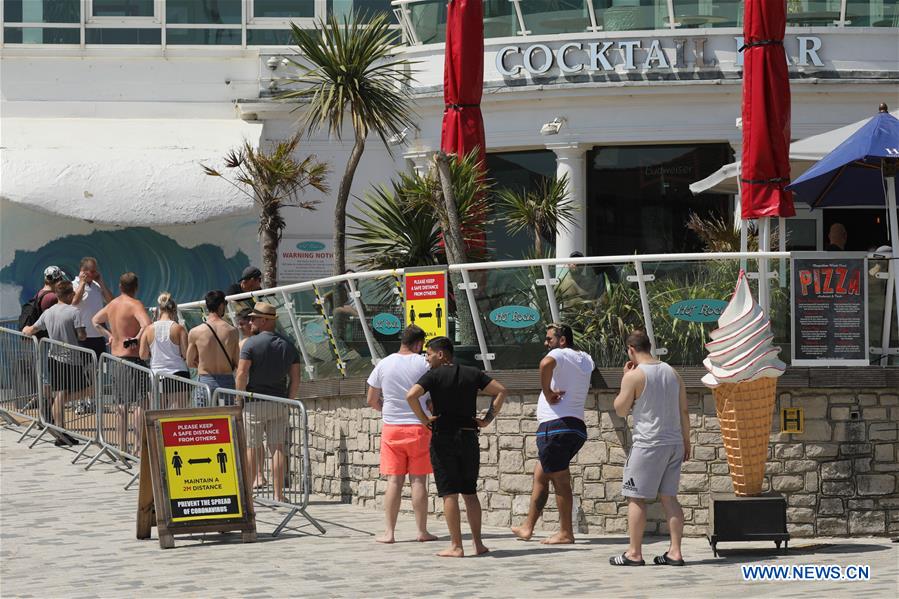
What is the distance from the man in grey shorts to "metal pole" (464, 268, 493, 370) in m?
2.46

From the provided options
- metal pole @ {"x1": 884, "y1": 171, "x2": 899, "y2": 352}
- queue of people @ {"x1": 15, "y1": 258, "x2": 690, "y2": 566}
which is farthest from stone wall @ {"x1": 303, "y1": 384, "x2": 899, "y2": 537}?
metal pole @ {"x1": 884, "y1": 171, "x2": 899, "y2": 352}

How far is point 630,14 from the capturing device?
22.2m

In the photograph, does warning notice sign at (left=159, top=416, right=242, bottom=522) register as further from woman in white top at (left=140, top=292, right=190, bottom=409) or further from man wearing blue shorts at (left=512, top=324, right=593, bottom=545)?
woman in white top at (left=140, top=292, right=190, bottom=409)

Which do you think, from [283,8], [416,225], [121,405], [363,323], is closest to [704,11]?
[416,225]

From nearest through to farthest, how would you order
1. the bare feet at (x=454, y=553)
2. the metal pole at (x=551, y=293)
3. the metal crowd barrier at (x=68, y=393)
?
the bare feet at (x=454, y=553)
the metal pole at (x=551, y=293)
the metal crowd barrier at (x=68, y=393)

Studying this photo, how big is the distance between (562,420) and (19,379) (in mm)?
8134

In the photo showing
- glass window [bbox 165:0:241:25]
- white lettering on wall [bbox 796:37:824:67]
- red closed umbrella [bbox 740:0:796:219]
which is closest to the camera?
red closed umbrella [bbox 740:0:796:219]

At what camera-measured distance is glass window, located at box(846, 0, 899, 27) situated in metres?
21.8

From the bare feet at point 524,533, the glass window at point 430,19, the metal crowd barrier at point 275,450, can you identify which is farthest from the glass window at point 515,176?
the bare feet at point 524,533

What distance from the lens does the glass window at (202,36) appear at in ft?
86.9

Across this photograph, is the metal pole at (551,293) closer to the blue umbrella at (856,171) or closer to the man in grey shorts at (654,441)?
the man in grey shorts at (654,441)

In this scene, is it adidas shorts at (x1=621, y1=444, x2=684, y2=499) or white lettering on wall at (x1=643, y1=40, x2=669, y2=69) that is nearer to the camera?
adidas shorts at (x1=621, y1=444, x2=684, y2=499)

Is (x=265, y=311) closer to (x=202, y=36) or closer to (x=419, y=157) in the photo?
(x=419, y=157)

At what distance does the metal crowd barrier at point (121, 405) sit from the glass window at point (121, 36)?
11523 mm
